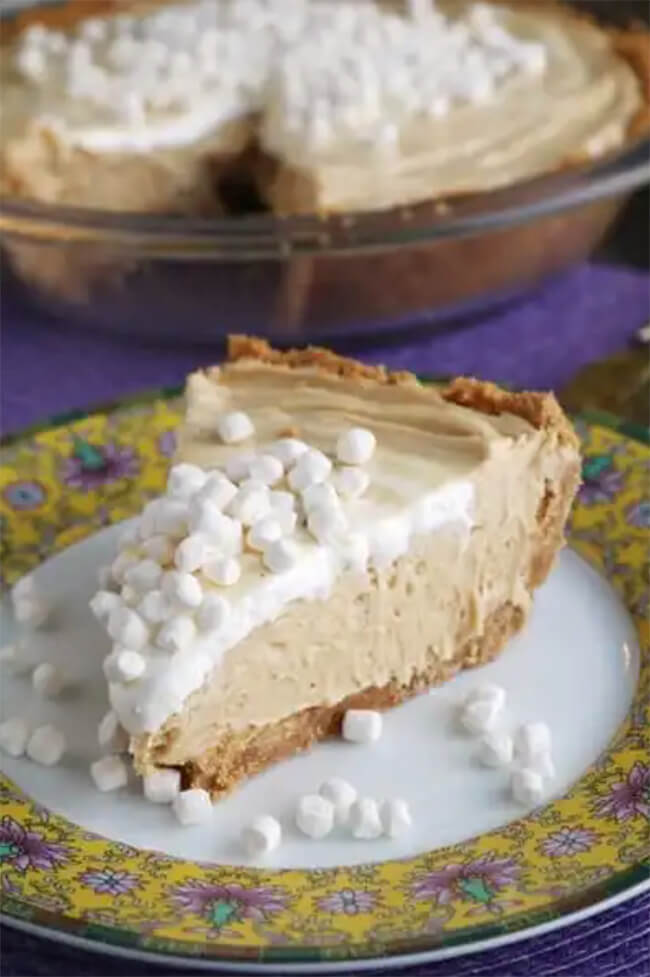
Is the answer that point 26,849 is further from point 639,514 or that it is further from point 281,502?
point 639,514

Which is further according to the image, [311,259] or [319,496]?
[311,259]

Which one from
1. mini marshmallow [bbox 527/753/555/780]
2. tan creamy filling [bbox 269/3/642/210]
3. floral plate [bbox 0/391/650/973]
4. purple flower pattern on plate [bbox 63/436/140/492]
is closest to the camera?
floral plate [bbox 0/391/650/973]

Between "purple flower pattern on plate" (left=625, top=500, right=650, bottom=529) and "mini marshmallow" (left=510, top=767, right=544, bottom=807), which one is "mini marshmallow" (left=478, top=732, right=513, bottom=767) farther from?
"purple flower pattern on plate" (left=625, top=500, right=650, bottom=529)

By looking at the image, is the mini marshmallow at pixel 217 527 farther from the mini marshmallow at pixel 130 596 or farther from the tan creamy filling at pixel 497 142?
the tan creamy filling at pixel 497 142

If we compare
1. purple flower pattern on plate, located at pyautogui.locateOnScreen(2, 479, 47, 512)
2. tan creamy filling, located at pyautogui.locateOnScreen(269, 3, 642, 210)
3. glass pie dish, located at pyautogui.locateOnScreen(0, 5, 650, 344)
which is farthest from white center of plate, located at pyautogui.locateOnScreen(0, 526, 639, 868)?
tan creamy filling, located at pyautogui.locateOnScreen(269, 3, 642, 210)

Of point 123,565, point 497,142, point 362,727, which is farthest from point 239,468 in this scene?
point 497,142

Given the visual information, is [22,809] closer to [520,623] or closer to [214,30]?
[520,623]
